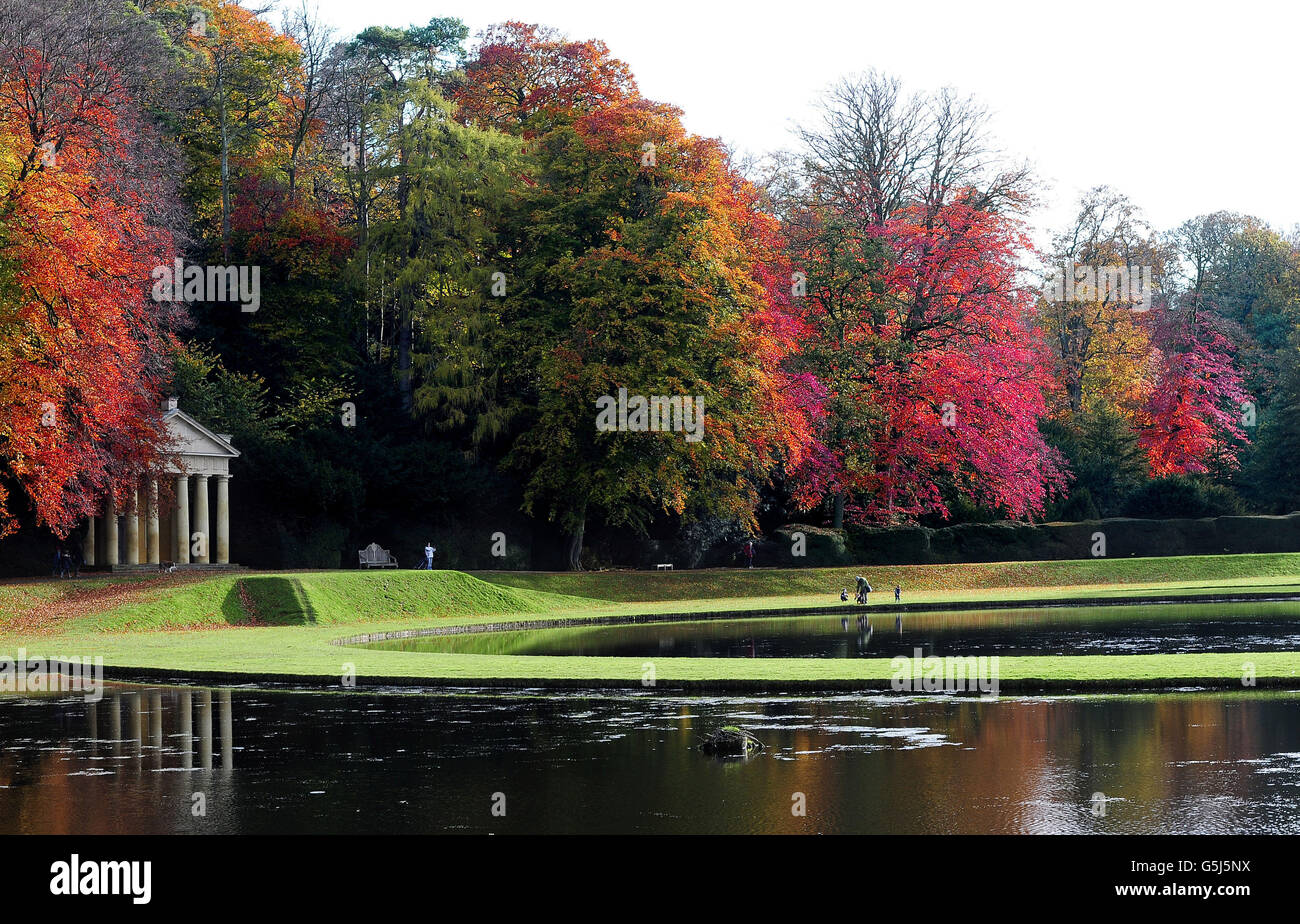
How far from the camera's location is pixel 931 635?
109 feet

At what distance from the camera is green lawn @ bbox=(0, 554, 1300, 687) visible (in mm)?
22781

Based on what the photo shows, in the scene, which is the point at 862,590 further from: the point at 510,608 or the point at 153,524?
the point at 153,524

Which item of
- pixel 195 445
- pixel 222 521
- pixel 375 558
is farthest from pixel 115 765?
pixel 375 558

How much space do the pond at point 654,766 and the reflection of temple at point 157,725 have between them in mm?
71

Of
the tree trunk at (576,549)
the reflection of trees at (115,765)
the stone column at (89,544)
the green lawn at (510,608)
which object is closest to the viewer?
the reflection of trees at (115,765)

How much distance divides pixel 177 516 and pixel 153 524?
1.10 m

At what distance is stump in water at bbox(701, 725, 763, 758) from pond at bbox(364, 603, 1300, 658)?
12.6 m

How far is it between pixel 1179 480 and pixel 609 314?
101 feet

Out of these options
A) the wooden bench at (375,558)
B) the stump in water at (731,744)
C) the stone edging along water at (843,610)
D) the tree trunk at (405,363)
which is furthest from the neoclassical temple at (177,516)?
the stump in water at (731,744)

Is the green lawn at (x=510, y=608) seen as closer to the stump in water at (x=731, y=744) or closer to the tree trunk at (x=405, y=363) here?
the stump in water at (x=731, y=744)

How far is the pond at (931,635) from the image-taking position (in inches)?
1116

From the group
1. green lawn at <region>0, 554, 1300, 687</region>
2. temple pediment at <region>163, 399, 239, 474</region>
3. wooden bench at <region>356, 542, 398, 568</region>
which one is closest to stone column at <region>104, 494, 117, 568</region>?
temple pediment at <region>163, 399, 239, 474</region>
